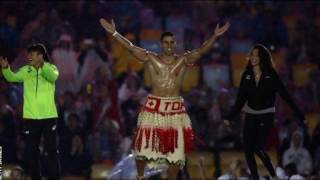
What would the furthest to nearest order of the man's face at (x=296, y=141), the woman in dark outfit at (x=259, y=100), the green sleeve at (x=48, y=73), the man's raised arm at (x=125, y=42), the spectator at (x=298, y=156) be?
the man's face at (x=296, y=141) < the spectator at (x=298, y=156) < the woman in dark outfit at (x=259, y=100) < the man's raised arm at (x=125, y=42) < the green sleeve at (x=48, y=73)

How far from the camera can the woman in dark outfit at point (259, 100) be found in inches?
358

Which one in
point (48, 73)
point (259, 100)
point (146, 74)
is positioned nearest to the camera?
point (48, 73)

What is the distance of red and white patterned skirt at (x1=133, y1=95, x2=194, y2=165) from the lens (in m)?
8.69

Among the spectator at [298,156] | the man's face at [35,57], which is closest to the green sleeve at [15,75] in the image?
the man's face at [35,57]

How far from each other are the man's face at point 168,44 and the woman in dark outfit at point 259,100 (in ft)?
3.26

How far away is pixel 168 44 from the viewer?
28.6 ft

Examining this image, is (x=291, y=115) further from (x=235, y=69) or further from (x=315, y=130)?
(x=235, y=69)

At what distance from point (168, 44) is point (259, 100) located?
125cm

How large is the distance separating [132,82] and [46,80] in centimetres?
453

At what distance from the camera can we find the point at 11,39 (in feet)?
43.9

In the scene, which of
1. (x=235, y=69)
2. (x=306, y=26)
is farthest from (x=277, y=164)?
(x=306, y=26)

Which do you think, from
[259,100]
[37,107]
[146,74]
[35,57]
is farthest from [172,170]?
[146,74]

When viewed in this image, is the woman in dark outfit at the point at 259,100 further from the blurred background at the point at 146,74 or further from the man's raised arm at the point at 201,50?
the blurred background at the point at 146,74

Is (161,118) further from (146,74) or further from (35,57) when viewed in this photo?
(146,74)
